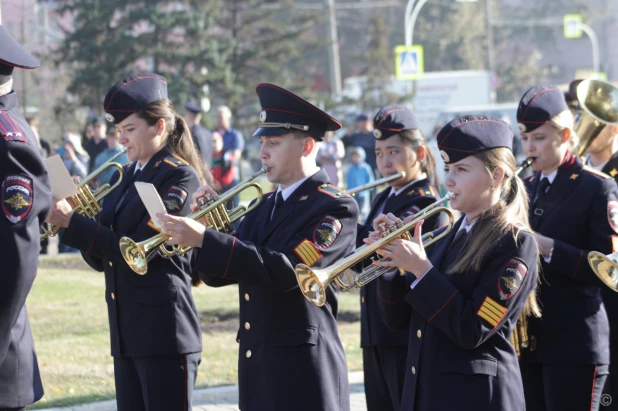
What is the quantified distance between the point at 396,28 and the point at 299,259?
56861 millimetres

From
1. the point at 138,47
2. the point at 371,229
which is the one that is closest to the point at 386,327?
the point at 371,229

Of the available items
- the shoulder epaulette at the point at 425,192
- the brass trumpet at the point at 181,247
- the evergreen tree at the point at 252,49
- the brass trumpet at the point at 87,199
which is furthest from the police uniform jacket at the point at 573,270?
the evergreen tree at the point at 252,49

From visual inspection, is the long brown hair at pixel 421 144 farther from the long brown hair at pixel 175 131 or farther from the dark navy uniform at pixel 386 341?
the long brown hair at pixel 175 131

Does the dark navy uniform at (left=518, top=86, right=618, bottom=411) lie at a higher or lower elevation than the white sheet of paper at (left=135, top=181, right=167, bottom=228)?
lower

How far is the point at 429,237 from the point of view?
14.4 feet

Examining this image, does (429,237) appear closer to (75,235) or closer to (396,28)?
(75,235)

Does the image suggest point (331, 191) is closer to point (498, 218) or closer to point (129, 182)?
point (498, 218)

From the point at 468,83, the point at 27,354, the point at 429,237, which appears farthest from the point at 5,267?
the point at 468,83

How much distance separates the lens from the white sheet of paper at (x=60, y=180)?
4938mm

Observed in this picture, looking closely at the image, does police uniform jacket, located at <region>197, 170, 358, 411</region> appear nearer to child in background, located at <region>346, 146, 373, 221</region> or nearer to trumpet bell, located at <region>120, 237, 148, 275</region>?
trumpet bell, located at <region>120, 237, 148, 275</region>

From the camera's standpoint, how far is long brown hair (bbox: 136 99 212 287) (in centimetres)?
526

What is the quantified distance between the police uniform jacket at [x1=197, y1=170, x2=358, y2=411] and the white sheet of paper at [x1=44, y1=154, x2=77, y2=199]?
37.6 inches

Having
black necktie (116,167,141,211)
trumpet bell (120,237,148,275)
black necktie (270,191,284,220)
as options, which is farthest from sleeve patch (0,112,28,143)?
black necktie (116,167,141,211)

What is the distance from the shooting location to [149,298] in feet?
16.8
